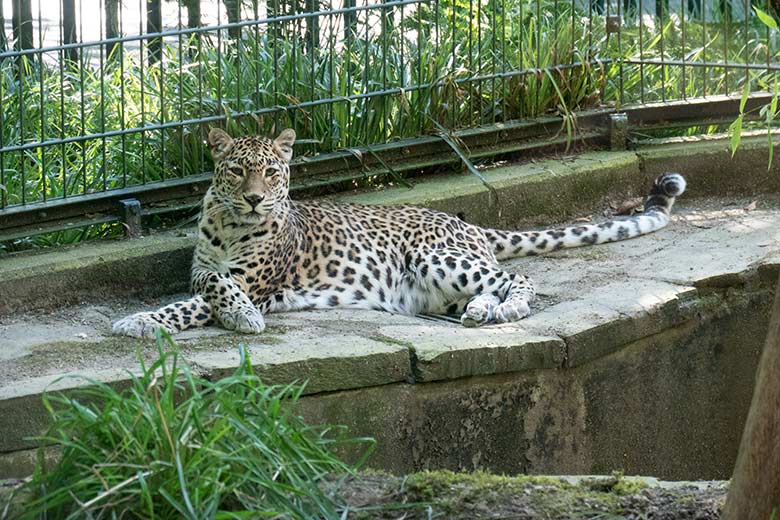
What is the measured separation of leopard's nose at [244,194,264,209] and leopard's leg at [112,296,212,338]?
1.96ft

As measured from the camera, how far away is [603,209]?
9.49 m

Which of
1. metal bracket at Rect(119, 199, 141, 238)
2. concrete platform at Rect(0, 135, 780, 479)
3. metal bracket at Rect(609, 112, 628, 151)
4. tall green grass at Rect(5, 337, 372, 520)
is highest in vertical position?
metal bracket at Rect(609, 112, 628, 151)

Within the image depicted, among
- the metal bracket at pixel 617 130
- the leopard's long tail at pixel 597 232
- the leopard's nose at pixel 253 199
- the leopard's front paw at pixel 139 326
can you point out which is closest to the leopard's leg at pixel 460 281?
the leopard's long tail at pixel 597 232

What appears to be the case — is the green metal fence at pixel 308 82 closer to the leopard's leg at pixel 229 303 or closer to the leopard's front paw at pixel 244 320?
the leopard's leg at pixel 229 303

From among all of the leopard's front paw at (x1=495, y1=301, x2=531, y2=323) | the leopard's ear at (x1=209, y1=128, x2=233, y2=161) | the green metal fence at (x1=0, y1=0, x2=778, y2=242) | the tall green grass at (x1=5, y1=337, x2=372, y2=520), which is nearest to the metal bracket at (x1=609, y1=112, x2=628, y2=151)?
the green metal fence at (x1=0, y1=0, x2=778, y2=242)

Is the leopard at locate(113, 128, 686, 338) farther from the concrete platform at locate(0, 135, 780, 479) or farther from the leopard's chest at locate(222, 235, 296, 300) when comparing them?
the concrete platform at locate(0, 135, 780, 479)

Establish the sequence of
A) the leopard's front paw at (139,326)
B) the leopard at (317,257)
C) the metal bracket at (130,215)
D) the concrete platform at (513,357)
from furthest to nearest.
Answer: the metal bracket at (130,215) → the leopard at (317,257) → the leopard's front paw at (139,326) → the concrete platform at (513,357)

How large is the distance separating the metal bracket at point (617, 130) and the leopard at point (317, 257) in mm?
1577

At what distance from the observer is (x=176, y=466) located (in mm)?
3848

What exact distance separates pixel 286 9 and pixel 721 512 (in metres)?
5.85

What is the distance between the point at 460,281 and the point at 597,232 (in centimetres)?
125

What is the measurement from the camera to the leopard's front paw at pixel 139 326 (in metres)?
6.66

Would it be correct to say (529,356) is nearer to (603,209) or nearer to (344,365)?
(344,365)

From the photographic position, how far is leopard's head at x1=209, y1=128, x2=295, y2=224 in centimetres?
732
